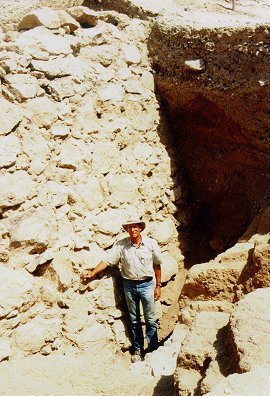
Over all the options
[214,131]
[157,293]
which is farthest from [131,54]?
[157,293]

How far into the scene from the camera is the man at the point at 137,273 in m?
3.57

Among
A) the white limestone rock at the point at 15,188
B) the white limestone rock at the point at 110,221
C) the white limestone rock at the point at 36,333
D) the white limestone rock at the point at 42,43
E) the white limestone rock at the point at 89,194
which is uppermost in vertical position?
the white limestone rock at the point at 42,43

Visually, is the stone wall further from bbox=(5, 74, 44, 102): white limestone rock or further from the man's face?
the man's face

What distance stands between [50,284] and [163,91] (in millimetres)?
2469

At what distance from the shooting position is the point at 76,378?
2859mm

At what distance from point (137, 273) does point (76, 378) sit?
101cm

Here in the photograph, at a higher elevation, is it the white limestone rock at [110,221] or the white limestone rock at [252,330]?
the white limestone rock at [252,330]

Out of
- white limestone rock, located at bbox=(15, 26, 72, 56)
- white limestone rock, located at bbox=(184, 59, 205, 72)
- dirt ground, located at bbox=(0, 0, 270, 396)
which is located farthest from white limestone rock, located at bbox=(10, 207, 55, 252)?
white limestone rock, located at bbox=(184, 59, 205, 72)

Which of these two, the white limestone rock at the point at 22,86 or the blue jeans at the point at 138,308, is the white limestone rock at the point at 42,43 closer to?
the white limestone rock at the point at 22,86

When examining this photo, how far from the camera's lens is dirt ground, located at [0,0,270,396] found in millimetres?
2662

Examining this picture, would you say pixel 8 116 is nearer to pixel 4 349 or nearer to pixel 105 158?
pixel 105 158

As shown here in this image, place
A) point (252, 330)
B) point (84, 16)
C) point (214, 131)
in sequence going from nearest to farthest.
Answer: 1. point (252, 330)
2. point (84, 16)
3. point (214, 131)

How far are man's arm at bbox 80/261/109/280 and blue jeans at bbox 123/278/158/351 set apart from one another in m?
0.23

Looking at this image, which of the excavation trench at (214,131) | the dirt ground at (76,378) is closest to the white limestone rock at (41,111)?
the excavation trench at (214,131)
